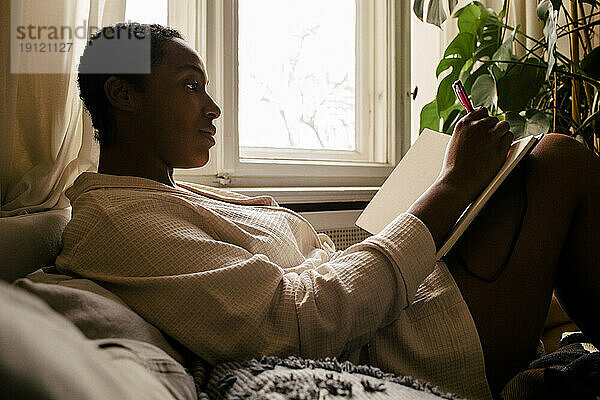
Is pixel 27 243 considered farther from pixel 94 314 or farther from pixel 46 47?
pixel 46 47

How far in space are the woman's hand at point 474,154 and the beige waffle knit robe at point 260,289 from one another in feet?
0.48

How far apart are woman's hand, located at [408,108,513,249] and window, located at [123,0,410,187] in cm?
94

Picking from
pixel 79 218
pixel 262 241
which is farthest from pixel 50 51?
pixel 262 241

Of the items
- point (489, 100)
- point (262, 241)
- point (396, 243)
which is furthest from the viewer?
point (489, 100)

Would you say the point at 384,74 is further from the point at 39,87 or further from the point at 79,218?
the point at 79,218

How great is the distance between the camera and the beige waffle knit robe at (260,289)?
742 millimetres

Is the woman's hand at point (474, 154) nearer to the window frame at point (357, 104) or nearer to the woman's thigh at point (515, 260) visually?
the woman's thigh at point (515, 260)

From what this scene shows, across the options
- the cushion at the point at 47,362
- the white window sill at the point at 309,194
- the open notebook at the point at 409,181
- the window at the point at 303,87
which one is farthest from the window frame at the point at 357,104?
the cushion at the point at 47,362

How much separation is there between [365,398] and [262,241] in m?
0.45

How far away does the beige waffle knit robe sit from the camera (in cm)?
74

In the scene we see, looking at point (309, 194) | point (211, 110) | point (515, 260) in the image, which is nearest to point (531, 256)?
point (515, 260)

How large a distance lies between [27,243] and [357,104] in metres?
1.79

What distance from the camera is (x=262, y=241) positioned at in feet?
3.14

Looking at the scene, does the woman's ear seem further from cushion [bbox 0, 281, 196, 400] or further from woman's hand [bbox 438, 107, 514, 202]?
cushion [bbox 0, 281, 196, 400]
